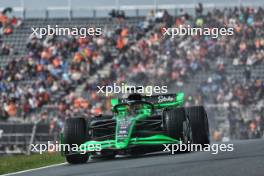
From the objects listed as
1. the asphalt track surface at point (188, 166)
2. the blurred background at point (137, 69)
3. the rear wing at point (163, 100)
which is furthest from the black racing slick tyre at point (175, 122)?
the blurred background at point (137, 69)

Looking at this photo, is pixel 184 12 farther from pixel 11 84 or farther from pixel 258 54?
pixel 11 84

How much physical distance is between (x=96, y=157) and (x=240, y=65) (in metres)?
12.8

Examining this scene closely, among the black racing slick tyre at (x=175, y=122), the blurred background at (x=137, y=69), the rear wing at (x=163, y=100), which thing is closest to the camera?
the black racing slick tyre at (x=175, y=122)

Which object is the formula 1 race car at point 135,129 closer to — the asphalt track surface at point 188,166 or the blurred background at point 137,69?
the asphalt track surface at point 188,166

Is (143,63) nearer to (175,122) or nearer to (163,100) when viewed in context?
(163,100)

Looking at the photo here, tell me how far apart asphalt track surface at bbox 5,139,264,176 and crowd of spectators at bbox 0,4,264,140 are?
12.1 metres

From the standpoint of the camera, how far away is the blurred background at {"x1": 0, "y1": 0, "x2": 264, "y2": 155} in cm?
2472

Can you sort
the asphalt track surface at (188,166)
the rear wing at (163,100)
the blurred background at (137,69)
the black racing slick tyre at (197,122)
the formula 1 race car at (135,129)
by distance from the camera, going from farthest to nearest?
the blurred background at (137,69) → the rear wing at (163,100) → the black racing slick tyre at (197,122) → the formula 1 race car at (135,129) → the asphalt track surface at (188,166)

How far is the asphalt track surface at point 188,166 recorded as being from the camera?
9977 millimetres

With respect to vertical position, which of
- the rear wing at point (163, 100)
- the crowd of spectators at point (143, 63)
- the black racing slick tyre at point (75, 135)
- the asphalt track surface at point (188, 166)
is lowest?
the asphalt track surface at point (188, 166)

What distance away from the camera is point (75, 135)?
46.3 ft

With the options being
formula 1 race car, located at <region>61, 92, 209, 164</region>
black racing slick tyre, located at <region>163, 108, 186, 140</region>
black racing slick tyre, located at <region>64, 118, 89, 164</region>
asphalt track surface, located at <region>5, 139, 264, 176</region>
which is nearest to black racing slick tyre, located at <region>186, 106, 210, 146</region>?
formula 1 race car, located at <region>61, 92, 209, 164</region>

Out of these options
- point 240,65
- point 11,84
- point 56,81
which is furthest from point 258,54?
point 11,84

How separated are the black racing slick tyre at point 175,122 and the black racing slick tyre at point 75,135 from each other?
5.28ft
